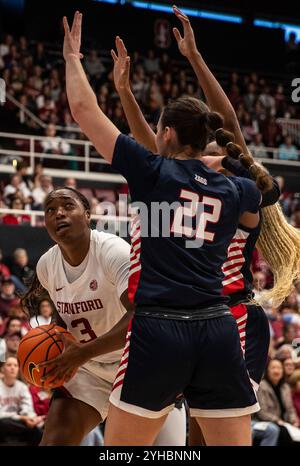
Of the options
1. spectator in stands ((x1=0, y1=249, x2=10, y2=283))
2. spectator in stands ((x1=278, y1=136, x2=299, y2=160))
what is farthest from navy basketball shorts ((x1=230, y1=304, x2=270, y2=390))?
spectator in stands ((x1=278, y1=136, x2=299, y2=160))

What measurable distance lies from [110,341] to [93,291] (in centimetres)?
58

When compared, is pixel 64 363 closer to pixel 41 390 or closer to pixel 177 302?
pixel 177 302

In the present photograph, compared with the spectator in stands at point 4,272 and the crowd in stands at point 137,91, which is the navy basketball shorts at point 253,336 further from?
the crowd in stands at point 137,91

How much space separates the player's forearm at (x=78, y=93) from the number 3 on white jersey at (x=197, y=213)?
0.49 m

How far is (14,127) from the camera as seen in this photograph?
1477 centimetres

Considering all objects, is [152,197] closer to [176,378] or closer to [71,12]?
[176,378]

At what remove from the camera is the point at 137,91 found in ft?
54.3

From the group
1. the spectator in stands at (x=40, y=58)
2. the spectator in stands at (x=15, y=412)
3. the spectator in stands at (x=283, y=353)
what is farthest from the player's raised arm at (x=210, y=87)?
the spectator in stands at (x=40, y=58)

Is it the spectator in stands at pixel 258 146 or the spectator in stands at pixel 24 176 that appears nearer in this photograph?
the spectator in stands at pixel 24 176

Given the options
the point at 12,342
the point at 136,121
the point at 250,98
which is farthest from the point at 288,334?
the point at 250,98

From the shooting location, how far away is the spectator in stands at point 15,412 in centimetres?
809

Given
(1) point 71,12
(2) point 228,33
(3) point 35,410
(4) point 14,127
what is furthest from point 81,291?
(2) point 228,33

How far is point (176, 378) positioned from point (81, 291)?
1.19 m

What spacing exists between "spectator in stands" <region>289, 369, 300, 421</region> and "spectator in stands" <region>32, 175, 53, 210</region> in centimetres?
459
